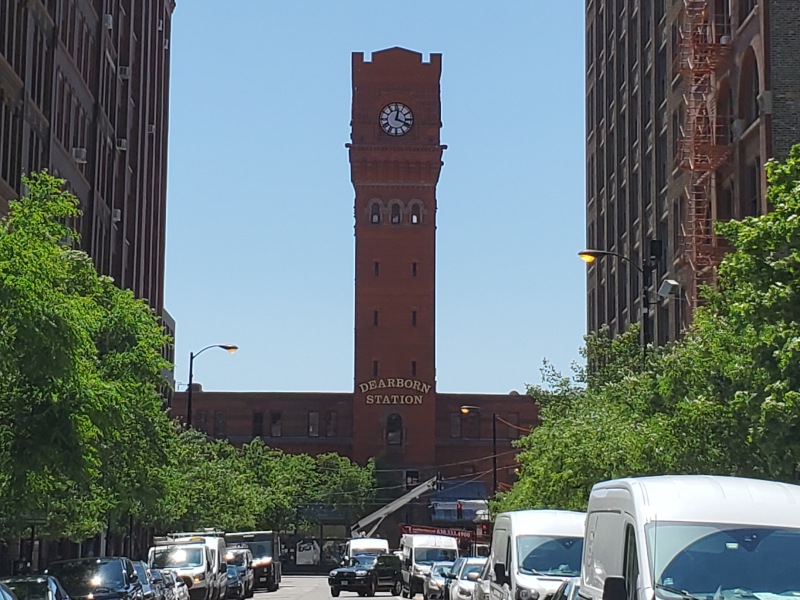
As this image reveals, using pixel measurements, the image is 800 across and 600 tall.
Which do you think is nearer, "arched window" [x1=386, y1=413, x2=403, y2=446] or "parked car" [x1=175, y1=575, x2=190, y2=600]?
"parked car" [x1=175, y1=575, x2=190, y2=600]

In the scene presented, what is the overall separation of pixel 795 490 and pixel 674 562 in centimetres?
151

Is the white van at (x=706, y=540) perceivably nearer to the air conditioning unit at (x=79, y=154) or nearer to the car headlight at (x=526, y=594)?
the car headlight at (x=526, y=594)

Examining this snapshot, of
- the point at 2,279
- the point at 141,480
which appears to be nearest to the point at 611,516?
the point at 2,279

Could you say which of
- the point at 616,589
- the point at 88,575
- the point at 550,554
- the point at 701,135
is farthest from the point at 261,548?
the point at 616,589

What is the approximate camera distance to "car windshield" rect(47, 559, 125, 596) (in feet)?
91.6

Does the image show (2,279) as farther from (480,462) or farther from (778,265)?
(480,462)

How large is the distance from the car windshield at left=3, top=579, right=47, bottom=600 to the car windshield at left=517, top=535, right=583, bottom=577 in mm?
7062

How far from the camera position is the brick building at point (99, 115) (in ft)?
138

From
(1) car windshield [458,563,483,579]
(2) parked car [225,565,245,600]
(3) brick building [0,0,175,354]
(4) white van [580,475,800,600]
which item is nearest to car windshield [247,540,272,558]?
(3) brick building [0,0,175,354]

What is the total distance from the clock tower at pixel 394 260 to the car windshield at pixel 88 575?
8049cm

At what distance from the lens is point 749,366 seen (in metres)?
22.9

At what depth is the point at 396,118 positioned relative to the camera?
112 metres

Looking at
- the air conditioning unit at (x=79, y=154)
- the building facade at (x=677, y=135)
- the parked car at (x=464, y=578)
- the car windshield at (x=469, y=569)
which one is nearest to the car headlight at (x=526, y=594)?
the parked car at (x=464, y=578)

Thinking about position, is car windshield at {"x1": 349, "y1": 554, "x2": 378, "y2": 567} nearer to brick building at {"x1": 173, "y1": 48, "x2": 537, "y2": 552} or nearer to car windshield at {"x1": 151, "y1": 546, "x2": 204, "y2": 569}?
car windshield at {"x1": 151, "y1": 546, "x2": 204, "y2": 569}
